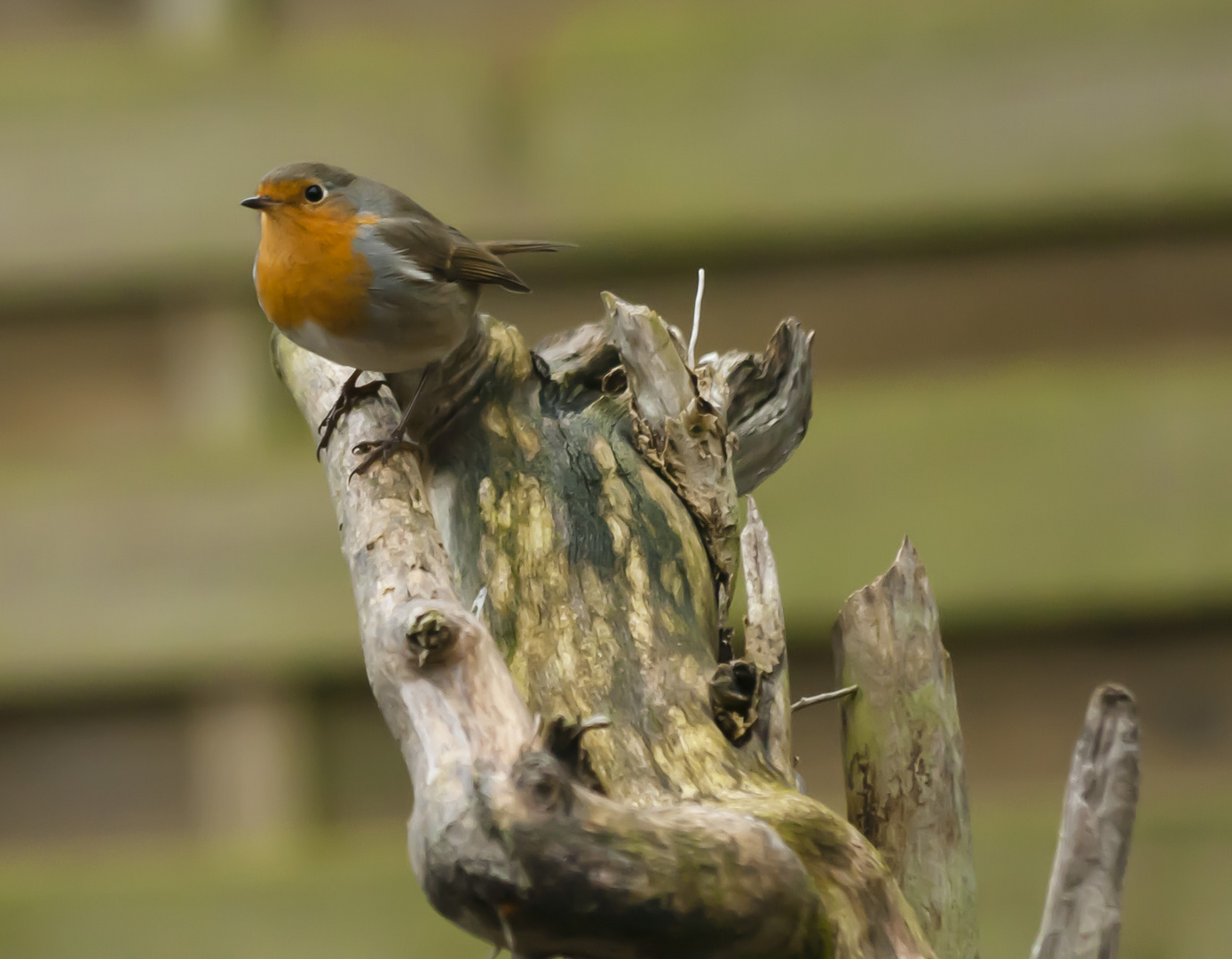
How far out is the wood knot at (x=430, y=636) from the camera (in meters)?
0.56

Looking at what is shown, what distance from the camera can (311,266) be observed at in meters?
0.83

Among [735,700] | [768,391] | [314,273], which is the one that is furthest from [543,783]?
[768,391]

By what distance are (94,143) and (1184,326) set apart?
5.15 feet

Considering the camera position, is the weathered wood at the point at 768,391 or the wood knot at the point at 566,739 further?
the weathered wood at the point at 768,391

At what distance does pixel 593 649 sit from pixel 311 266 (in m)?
0.33

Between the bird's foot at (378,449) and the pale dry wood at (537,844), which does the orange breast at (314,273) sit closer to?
the bird's foot at (378,449)

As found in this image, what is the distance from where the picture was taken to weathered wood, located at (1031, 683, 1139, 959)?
71 centimetres

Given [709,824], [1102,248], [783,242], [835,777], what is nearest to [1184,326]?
[1102,248]

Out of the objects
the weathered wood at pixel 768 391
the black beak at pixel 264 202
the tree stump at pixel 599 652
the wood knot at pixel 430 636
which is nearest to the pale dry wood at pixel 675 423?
the tree stump at pixel 599 652

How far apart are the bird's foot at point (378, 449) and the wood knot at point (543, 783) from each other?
39cm

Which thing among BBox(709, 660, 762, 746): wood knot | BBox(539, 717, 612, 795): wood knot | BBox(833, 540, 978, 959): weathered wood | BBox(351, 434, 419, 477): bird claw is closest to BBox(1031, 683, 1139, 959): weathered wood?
BBox(833, 540, 978, 959): weathered wood

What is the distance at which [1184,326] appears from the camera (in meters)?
1.67

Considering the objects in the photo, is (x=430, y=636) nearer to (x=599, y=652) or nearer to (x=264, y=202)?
(x=599, y=652)

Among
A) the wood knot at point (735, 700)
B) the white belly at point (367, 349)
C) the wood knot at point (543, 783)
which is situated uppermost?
the white belly at point (367, 349)
